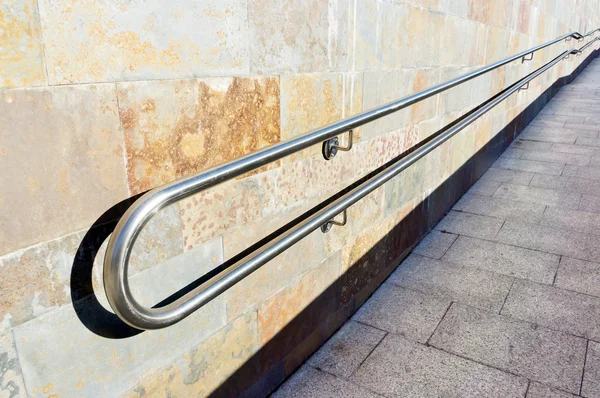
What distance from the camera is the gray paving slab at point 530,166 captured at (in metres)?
4.59

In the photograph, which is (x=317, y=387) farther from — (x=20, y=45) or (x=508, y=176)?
(x=508, y=176)

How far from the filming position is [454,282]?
291cm

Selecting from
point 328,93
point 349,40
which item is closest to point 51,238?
point 328,93

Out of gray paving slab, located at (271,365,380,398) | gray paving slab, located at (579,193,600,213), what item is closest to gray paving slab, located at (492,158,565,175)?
gray paving slab, located at (579,193,600,213)

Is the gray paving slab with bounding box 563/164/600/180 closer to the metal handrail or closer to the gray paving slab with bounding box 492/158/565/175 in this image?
the gray paving slab with bounding box 492/158/565/175

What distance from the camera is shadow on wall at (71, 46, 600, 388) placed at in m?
1.24

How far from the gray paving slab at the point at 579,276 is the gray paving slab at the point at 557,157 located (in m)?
2.09

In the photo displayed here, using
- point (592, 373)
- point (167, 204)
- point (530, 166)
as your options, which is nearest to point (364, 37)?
point (167, 204)

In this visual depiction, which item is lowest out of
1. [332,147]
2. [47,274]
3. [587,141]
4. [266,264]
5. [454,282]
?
[454,282]

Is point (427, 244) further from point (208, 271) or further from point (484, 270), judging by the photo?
point (208, 271)

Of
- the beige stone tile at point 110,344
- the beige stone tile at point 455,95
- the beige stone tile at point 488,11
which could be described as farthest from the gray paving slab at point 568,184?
the beige stone tile at point 110,344

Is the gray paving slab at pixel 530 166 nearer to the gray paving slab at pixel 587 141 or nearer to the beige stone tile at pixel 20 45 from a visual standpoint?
the gray paving slab at pixel 587 141

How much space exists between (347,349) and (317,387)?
0.31 metres

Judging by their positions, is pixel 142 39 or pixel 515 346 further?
pixel 515 346
